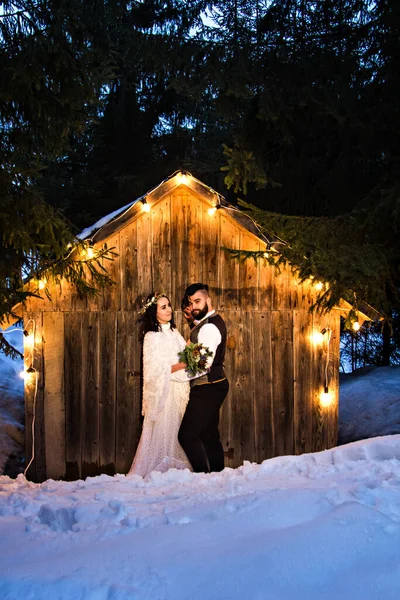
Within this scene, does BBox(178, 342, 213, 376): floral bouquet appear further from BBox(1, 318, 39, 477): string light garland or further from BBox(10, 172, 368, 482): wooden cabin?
BBox(1, 318, 39, 477): string light garland

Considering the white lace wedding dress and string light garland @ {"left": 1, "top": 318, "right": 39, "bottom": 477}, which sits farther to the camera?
string light garland @ {"left": 1, "top": 318, "right": 39, "bottom": 477}

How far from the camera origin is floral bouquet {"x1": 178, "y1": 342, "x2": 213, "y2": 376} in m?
5.53

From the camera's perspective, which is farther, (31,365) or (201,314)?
(31,365)

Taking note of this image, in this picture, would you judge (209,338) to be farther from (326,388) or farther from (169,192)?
(326,388)

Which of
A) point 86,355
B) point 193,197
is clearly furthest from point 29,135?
point 86,355

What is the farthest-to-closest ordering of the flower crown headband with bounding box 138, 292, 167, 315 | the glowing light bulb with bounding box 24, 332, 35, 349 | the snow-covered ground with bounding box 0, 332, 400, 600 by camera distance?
the glowing light bulb with bounding box 24, 332, 35, 349
the flower crown headband with bounding box 138, 292, 167, 315
the snow-covered ground with bounding box 0, 332, 400, 600

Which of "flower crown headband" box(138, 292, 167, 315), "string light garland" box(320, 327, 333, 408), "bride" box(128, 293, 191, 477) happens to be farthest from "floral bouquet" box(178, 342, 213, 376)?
"string light garland" box(320, 327, 333, 408)

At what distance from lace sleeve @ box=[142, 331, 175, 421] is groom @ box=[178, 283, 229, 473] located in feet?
1.11

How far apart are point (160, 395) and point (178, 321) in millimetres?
988

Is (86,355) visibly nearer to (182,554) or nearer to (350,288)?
(350,288)

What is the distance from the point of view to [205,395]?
571cm

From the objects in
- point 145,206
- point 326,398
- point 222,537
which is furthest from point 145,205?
point 222,537

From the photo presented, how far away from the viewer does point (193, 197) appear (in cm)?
668

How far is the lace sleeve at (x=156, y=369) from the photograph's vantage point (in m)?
6.01
